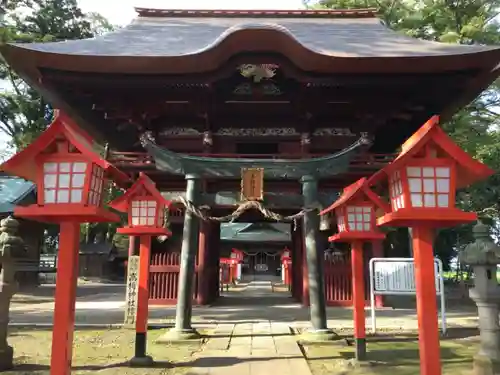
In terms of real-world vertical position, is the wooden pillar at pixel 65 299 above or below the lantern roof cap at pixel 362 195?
below

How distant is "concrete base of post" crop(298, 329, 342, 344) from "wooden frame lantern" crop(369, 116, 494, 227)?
12.7 feet

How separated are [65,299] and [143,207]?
2259mm

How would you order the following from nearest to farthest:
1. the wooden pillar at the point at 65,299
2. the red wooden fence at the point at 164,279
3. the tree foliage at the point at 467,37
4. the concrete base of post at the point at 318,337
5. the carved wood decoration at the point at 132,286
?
the wooden pillar at the point at 65,299 → the concrete base of post at the point at 318,337 → the carved wood decoration at the point at 132,286 → the red wooden fence at the point at 164,279 → the tree foliage at the point at 467,37

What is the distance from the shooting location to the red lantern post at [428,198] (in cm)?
398

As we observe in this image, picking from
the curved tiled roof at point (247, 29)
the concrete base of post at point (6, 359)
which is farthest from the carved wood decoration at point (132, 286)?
the curved tiled roof at point (247, 29)

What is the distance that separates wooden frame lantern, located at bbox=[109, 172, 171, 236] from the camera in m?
6.30

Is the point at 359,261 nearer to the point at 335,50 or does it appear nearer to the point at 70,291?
the point at 70,291

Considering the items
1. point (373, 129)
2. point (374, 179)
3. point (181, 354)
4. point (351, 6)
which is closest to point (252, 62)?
point (373, 129)

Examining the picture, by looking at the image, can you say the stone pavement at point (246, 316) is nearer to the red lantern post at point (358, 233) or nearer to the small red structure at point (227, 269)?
→ the red lantern post at point (358, 233)

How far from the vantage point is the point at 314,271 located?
7.71 meters

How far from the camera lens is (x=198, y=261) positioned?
12.3 m

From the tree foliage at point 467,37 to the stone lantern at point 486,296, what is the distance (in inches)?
391

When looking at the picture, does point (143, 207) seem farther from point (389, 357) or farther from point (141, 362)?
point (389, 357)

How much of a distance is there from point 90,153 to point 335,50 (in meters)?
6.26
